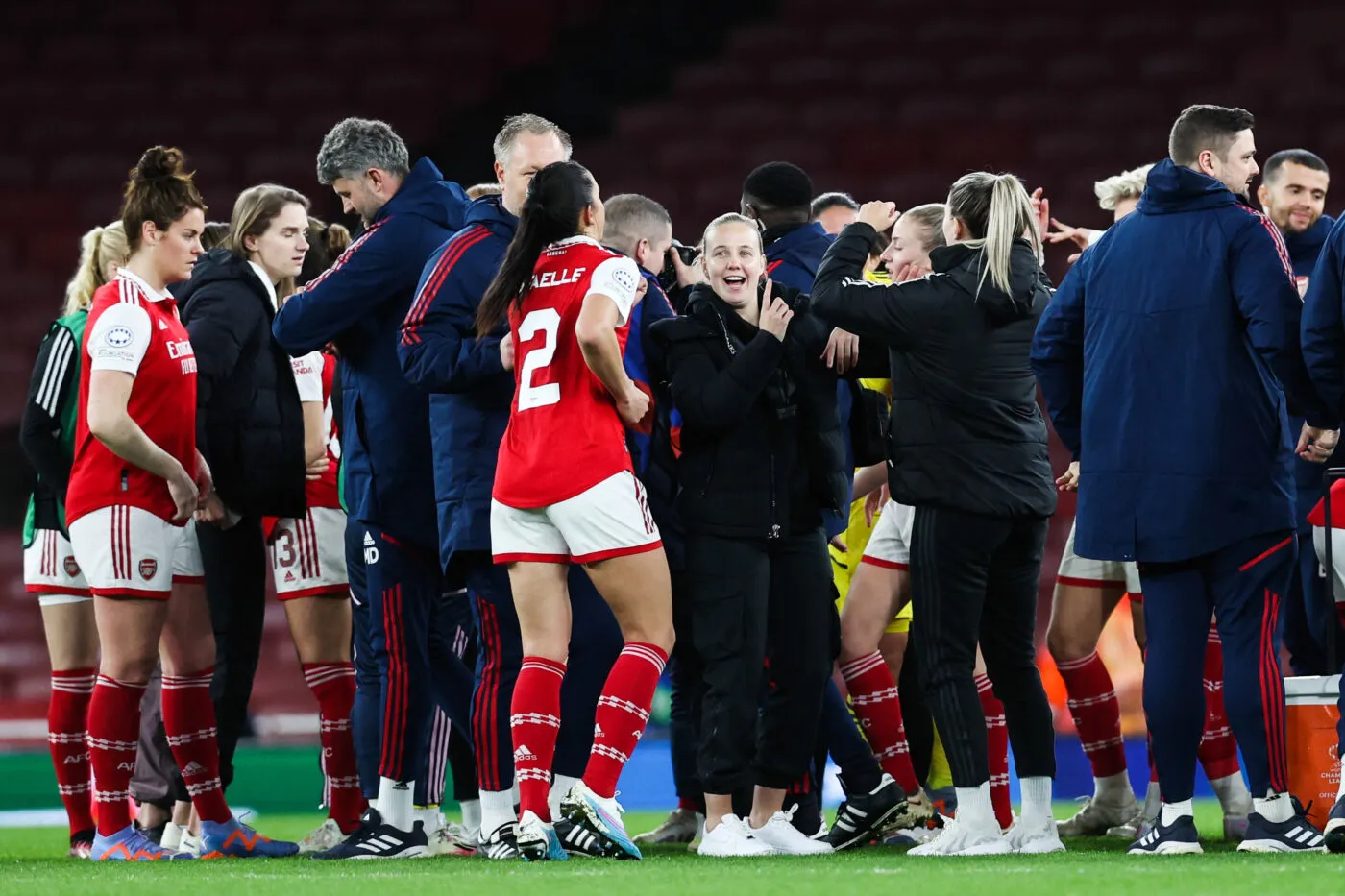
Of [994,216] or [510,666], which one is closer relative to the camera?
[994,216]

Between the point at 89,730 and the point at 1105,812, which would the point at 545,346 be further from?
the point at 1105,812

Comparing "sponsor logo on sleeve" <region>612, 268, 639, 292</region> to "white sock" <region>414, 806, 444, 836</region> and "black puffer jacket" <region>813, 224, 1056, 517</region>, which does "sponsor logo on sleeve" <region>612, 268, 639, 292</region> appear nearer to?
"black puffer jacket" <region>813, 224, 1056, 517</region>

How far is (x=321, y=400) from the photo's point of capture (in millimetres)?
6211

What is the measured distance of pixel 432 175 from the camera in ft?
18.3

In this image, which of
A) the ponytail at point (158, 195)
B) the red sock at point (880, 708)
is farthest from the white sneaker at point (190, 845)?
the red sock at point (880, 708)

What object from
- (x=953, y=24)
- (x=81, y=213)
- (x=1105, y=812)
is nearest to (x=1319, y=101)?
(x=953, y=24)

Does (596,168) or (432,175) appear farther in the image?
(596,168)

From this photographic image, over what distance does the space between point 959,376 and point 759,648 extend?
932 mm

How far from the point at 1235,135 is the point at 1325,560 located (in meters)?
1.25

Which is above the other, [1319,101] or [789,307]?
[1319,101]

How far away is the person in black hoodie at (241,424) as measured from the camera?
18.6 ft

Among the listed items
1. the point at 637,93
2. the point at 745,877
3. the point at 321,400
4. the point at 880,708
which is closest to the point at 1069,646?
the point at 880,708

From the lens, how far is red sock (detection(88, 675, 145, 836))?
5.41 metres

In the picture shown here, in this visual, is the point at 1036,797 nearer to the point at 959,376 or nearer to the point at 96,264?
the point at 959,376
